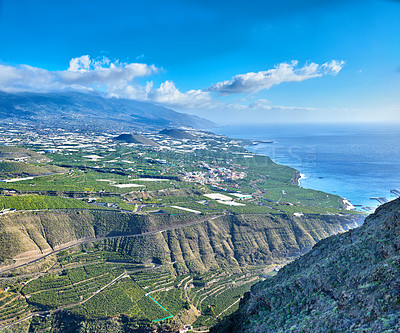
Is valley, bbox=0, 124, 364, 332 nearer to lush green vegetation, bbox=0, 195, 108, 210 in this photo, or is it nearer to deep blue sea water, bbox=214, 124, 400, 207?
lush green vegetation, bbox=0, 195, 108, 210

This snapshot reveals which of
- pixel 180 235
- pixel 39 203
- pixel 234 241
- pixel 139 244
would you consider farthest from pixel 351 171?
pixel 39 203

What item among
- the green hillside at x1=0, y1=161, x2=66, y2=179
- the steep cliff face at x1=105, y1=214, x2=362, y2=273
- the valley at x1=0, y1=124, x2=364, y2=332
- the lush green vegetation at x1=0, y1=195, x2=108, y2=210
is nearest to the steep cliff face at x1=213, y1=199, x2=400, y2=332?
the valley at x1=0, y1=124, x2=364, y2=332

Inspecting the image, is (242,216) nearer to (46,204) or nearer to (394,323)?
(46,204)

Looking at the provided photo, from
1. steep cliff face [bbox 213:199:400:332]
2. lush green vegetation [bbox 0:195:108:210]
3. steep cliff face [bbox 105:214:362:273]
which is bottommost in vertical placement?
steep cliff face [bbox 105:214:362:273]

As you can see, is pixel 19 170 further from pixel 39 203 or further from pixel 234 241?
pixel 234 241

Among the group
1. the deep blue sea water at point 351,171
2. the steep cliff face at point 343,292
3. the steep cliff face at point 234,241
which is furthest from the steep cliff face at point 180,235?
the deep blue sea water at point 351,171

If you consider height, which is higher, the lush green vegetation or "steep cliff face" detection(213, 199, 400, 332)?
"steep cliff face" detection(213, 199, 400, 332)

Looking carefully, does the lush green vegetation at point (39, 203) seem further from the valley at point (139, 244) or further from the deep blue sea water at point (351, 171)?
the deep blue sea water at point (351, 171)
